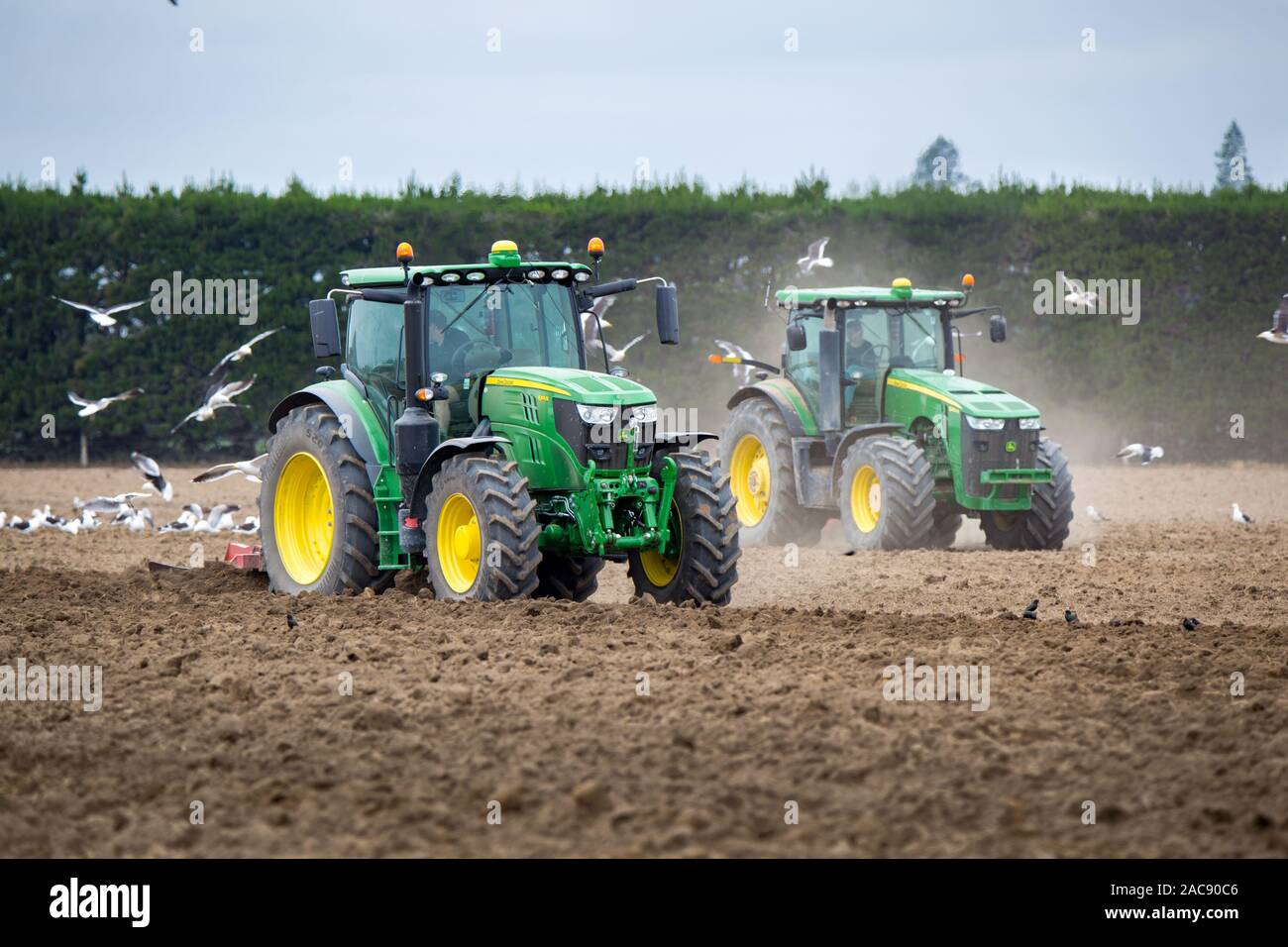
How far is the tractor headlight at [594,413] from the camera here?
9.62m

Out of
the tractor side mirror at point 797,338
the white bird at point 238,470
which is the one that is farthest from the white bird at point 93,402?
the tractor side mirror at point 797,338

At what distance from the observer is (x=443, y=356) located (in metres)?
10.4

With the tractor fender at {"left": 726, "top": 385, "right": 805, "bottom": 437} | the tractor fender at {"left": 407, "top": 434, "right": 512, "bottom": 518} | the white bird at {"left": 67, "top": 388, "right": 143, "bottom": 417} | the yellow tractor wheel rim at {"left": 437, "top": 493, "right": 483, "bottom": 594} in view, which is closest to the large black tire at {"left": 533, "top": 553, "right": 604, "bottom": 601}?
the yellow tractor wheel rim at {"left": 437, "top": 493, "right": 483, "bottom": 594}

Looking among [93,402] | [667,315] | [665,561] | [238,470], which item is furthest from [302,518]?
[93,402]

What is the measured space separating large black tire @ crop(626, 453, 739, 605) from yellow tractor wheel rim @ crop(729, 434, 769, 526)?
5.98m

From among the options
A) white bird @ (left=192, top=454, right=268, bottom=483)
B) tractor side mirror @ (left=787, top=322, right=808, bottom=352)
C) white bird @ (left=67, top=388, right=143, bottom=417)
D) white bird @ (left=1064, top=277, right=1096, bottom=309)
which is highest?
white bird @ (left=1064, top=277, right=1096, bottom=309)

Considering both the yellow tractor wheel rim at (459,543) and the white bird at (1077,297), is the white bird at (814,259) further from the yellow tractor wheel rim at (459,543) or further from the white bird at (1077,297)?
the yellow tractor wheel rim at (459,543)

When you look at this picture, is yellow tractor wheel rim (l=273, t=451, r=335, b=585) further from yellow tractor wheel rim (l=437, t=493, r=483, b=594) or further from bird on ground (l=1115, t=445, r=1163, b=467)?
bird on ground (l=1115, t=445, r=1163, b=467)

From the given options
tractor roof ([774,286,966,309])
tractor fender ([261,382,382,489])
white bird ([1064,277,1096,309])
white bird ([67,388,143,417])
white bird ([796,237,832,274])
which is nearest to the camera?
tractor fender ([261,382,382,489])

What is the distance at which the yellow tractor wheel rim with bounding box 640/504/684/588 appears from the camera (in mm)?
10391

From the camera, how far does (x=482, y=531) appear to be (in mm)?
9523

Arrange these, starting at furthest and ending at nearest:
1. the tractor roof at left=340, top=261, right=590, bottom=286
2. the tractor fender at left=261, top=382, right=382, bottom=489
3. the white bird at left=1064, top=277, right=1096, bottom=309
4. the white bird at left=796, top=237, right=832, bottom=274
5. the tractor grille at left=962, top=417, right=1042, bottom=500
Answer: the white bird at left=796, top=237, right=832, bottom=274 < the white bird at left=1064, top=277, right=1096, bottom=309 < the tractor grille at left=962, top=417, right=1042, bottom=500 < the tractor fender at left=261, top=382, right=382, bottom=489 < the tractor roof at left=340, top=261, right=590, bottom=286

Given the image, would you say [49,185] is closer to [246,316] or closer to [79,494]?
[246,316]
